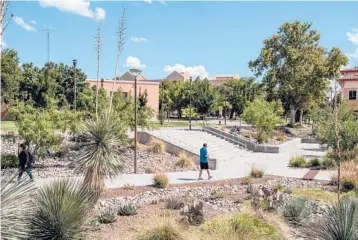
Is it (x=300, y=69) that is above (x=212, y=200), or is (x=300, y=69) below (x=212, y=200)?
above

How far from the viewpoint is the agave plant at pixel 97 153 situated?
34.7ft

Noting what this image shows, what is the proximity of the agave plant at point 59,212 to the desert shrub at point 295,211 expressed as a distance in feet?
17.5

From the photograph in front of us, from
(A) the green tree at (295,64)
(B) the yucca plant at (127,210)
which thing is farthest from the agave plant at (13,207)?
(A) the green tree at (295,64)

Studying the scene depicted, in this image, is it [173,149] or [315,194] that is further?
[173,149]

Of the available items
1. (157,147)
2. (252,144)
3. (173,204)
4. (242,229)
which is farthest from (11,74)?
(242,229)

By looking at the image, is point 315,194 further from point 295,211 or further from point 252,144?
point 252,144

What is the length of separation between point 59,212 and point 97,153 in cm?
422

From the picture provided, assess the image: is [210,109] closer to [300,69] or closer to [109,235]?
[300,69]

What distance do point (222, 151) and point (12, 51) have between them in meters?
25.3

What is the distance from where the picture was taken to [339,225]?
6.45m

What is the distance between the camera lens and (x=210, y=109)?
5766cm

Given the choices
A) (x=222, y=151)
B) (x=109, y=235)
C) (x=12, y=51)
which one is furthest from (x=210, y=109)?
(x=109, y=235)

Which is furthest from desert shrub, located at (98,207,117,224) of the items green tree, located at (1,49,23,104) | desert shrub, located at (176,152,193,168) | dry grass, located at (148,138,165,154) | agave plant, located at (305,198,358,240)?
green tree, located at (1,49,23,104)

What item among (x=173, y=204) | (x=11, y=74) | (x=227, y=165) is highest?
(x=11, y=74)
